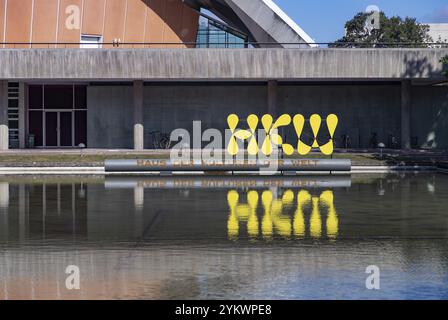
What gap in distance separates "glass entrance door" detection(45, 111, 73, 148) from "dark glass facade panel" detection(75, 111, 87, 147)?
37 centimetres

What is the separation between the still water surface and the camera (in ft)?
38.8

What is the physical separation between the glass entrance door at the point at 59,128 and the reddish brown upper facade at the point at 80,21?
5050 millimetres

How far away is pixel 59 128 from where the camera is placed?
56.0m

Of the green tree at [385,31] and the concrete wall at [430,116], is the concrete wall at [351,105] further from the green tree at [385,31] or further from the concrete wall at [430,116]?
the green tree at [385,31]

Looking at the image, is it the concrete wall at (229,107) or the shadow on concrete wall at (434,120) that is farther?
the shadow on concrete wall at (434,120)

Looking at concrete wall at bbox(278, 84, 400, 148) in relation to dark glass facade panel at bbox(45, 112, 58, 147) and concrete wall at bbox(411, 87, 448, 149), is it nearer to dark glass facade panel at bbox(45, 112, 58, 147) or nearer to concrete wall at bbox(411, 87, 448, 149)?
concrete wall at bbox(411, 87, 448, 149)

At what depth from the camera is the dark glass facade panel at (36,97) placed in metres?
55.6

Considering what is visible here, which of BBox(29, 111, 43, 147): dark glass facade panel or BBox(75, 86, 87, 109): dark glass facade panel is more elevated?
BBox(75, 86, 87, 109): dark glass facade panel

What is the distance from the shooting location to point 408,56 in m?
49.0

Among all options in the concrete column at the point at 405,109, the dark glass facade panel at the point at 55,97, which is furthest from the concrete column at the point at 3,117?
the concrete column at the point at 405,109

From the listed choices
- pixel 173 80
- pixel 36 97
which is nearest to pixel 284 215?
pixel 173 80

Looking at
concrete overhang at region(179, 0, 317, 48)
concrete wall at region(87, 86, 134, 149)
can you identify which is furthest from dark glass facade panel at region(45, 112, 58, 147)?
concrete overhang at region(179, 0, 317, 48)

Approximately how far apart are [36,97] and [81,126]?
150 inches

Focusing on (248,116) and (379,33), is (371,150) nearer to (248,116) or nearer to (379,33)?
(248,116)
